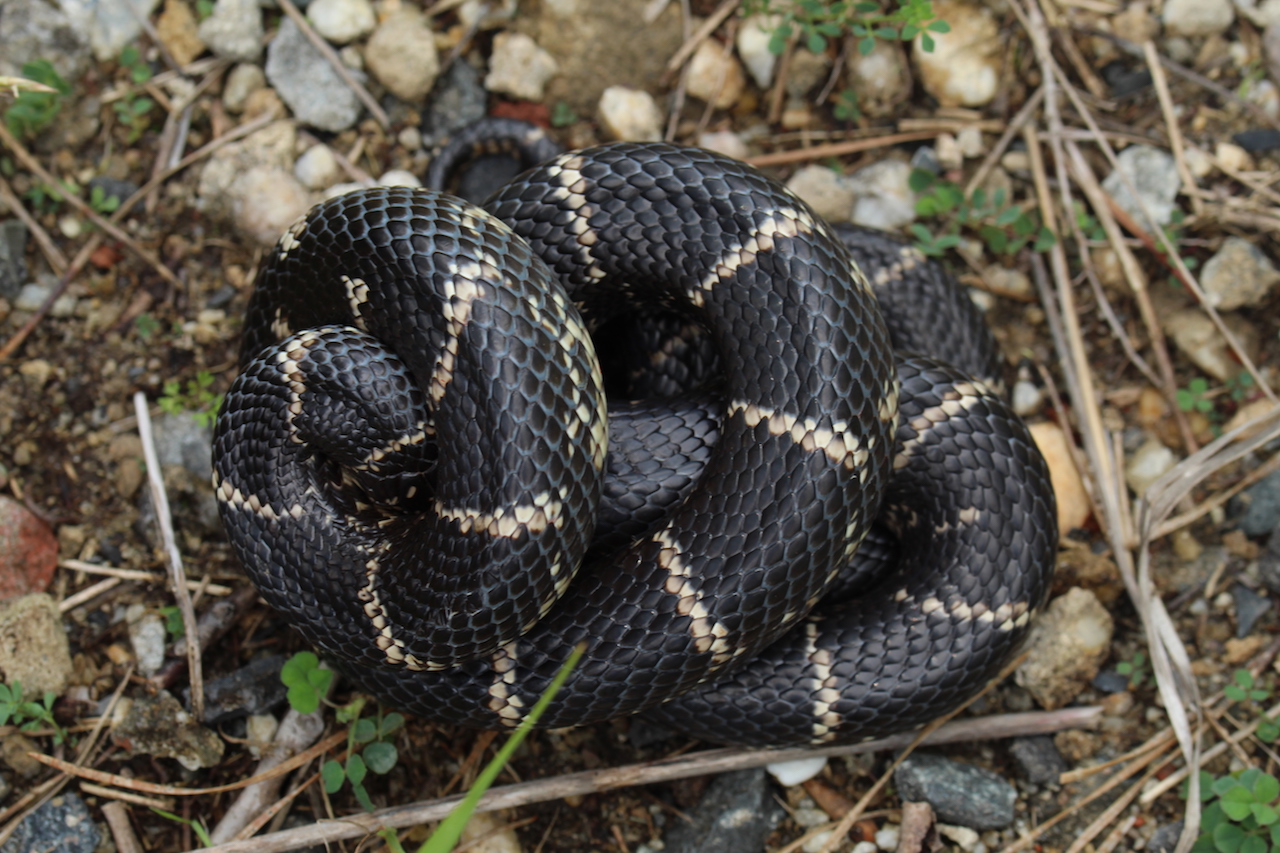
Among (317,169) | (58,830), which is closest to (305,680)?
(58,830)

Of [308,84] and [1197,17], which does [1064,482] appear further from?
[308,84]

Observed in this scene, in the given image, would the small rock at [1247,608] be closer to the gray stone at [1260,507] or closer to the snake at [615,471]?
the gray stone at [1260,507]

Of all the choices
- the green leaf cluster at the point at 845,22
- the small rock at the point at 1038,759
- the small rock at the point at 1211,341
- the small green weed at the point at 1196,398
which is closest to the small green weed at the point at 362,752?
the small rock at the point at 1038,759

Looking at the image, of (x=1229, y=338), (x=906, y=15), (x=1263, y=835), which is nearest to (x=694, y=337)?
(x=906, y=15)

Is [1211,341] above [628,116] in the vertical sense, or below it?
below

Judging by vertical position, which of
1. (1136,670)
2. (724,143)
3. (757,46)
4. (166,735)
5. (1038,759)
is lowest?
(1038,759)
